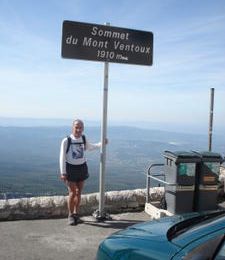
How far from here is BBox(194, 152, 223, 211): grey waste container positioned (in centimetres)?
838

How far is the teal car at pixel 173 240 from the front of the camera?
10.6 feet

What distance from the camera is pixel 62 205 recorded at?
8695mm

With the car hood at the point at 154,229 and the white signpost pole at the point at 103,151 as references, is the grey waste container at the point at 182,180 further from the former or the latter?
the car hood at the point at 154,229

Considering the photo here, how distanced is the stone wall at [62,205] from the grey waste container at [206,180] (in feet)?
3.93

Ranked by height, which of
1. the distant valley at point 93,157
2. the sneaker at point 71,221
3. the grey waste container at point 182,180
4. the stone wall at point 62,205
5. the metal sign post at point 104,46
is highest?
the metal sign post at point 104,46

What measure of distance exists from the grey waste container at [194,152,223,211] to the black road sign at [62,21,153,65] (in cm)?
187

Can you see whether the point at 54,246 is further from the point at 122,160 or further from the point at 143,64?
the point at 122,160

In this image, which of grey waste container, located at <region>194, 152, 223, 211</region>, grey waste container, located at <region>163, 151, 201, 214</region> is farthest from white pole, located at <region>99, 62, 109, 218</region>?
grey waste container, located at <region>194, 152, 223, 211</region>

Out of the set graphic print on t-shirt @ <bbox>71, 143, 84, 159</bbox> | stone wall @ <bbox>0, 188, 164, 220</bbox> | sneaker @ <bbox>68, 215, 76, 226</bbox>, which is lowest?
sneaker @ <bbox>68, 215, 76, 226</bbox>

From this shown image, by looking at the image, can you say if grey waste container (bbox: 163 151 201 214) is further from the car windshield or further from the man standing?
the car windshield

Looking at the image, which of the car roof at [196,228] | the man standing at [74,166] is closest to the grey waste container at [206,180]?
the man standing at [74,166]

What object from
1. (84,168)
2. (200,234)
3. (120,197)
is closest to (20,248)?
(84,168)

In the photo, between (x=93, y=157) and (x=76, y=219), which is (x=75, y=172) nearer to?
→ (x=76, y=219)

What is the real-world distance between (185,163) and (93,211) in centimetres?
184
